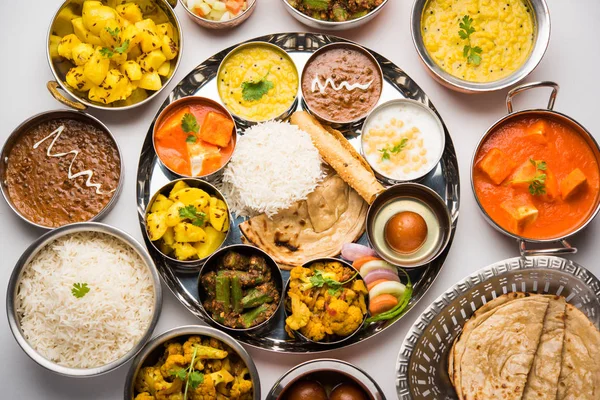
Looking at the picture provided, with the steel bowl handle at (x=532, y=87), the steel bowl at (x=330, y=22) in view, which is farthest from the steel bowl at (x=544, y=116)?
the steel bowl at (x=330, y=22)

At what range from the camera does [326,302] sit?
12.1 ft

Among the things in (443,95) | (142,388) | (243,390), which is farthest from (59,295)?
(443,95)

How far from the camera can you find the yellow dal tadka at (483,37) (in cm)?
410

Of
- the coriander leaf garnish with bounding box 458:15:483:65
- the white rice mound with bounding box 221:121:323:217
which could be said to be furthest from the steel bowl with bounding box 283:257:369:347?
Result: the coriander leaf garnish with bounding box 458:15:483:65

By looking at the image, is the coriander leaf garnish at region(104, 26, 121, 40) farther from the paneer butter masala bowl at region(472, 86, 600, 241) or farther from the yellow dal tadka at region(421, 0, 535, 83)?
the paneer butter masala bowl at region(472, 86, 600, 241)

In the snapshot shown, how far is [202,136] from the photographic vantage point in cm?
396

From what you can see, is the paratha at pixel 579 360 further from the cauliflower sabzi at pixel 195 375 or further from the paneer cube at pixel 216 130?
the paneer cube at pixel 216 130

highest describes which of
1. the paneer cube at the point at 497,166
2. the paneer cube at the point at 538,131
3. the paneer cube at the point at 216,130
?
the paneer cube at the point at 216,130

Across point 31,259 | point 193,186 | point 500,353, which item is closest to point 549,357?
point 500,353

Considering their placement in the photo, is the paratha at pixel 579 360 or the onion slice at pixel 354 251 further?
the onion slice at pixel 354 251

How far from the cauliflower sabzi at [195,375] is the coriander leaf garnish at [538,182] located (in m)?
2.17

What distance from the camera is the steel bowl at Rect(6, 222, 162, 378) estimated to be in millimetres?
3643

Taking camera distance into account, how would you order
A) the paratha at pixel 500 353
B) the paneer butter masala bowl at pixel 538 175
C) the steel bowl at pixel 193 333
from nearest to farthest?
1. the paratha at pixel 500 353
2. the steel bowl at pixel 193 333
3. the paneer butter masala bowl at pixel 538 175

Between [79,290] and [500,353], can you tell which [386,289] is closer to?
[500,353]
